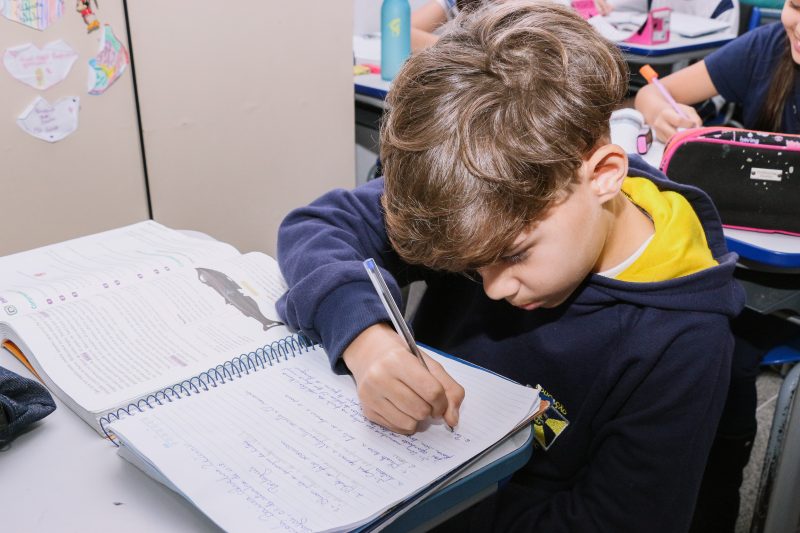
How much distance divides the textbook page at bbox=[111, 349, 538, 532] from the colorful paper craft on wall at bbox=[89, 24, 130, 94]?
118cm

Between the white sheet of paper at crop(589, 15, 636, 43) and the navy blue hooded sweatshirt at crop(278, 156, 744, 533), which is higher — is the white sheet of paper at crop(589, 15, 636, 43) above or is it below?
above

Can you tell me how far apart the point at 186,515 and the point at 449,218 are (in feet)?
1.12

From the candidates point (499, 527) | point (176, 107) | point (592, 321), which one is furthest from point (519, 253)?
point (176, 107)

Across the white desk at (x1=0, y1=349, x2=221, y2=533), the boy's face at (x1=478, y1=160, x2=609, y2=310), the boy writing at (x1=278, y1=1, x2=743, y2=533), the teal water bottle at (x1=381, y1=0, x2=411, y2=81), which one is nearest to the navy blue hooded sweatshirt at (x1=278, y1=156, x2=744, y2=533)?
the boy writing at (x1=278, y1=1, x2=743, y2=533)

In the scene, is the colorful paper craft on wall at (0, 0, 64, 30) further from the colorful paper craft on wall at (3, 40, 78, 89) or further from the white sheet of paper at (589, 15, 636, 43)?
the white sheet of paper at (589, 15, 636, 43)

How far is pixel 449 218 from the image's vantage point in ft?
2.28

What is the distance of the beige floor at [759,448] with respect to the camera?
1681 mm

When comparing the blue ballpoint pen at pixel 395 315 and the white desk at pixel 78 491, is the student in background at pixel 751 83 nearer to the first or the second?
the blue ballpoint pen at pixel 395 315

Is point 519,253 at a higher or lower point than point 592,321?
higher

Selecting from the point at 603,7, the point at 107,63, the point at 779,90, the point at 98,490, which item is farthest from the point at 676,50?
→ the point at 98,490

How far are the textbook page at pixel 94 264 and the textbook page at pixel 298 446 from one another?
25 cm

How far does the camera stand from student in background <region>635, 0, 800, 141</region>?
1.69 metres

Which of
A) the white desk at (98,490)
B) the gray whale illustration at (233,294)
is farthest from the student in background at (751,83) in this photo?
the white desk at (98,490)

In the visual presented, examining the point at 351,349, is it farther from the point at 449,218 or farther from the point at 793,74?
the point at 793,74
